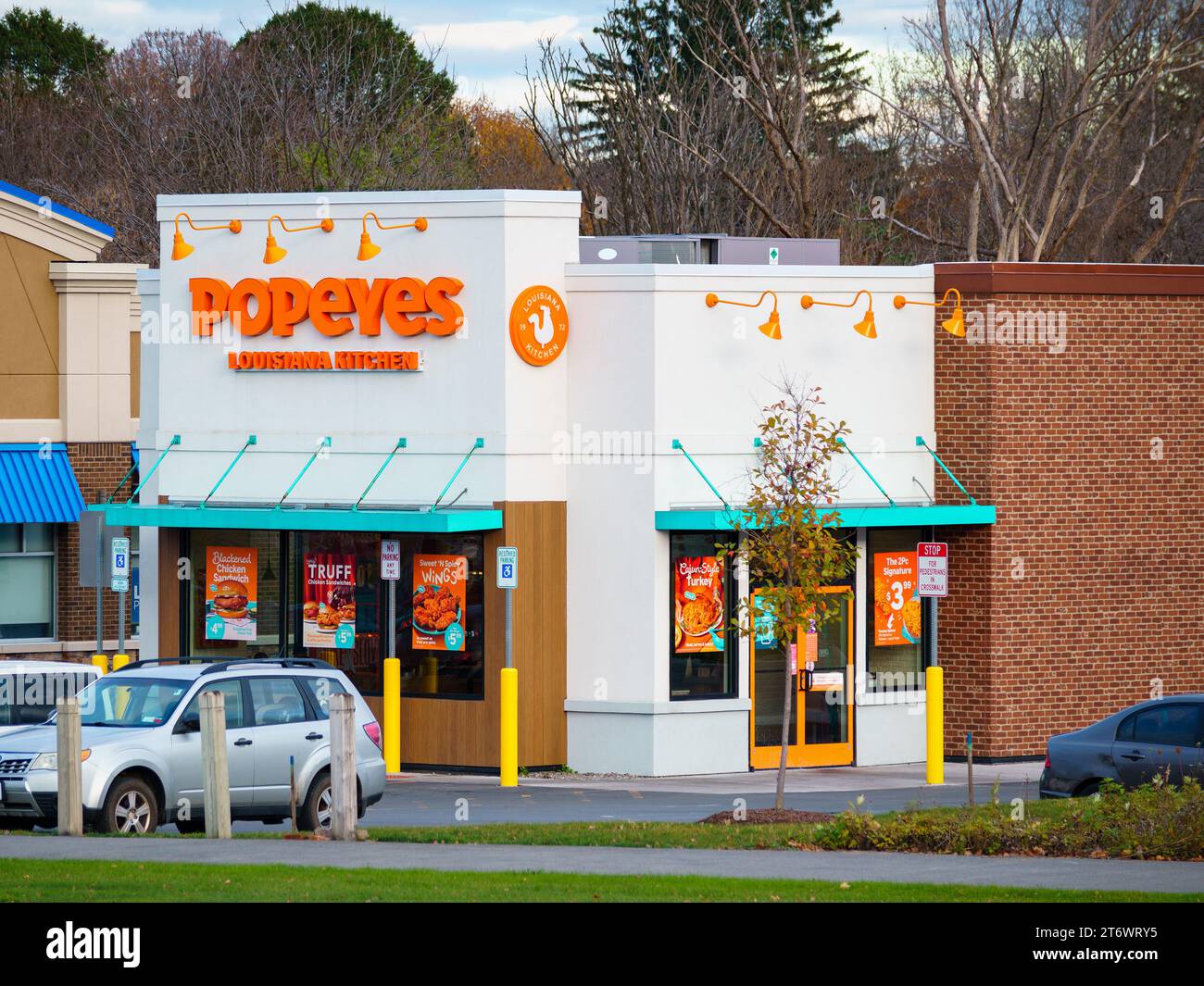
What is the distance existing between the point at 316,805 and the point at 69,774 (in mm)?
2712

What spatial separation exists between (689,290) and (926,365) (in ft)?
11.6

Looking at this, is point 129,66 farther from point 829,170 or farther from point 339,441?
point 339,441

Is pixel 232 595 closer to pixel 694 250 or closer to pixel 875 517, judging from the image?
pixel 694 250

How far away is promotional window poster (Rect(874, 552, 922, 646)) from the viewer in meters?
24.4

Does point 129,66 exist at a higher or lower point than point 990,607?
higher

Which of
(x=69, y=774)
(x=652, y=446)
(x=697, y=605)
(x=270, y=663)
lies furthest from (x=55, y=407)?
(x=69, y=774)

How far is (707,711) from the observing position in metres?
23.0

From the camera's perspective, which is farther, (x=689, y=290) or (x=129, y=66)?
(x=129, y=66)

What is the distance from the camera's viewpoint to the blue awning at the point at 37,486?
3030 centimetres

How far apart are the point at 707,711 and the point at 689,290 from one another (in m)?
5.20

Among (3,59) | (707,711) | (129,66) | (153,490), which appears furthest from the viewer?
(3,59)

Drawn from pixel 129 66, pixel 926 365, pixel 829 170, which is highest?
pixel 129 66
